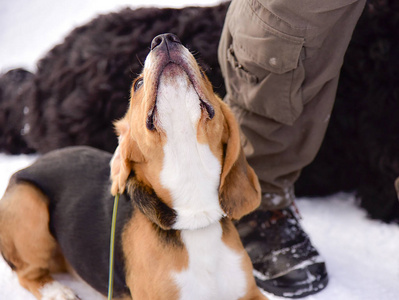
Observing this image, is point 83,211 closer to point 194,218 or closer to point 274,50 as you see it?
point 194,218

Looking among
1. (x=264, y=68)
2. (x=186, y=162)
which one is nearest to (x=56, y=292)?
(x=186, y=162)

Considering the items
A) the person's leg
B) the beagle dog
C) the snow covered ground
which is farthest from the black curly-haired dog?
the beagle dog

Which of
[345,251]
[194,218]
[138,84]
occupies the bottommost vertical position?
[345,251]

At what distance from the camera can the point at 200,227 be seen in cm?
197

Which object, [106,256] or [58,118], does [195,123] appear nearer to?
[106,256]

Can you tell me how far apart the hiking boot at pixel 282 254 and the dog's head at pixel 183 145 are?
54cm

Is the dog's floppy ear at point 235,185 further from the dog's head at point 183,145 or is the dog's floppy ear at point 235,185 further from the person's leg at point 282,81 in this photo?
the person's leg at point 282,81

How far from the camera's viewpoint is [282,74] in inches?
87.3

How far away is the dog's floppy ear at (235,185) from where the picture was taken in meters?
1.90

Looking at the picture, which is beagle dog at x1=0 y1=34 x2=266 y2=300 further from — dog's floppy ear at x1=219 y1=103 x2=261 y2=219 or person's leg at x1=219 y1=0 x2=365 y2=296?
person's leg at x1=219 y1=0 x2=365 y2=296

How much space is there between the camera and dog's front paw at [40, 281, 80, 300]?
7.23 feet

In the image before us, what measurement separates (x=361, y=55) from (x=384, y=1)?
271 millimetres

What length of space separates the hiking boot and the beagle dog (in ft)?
0.92

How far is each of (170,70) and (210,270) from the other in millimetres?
753
